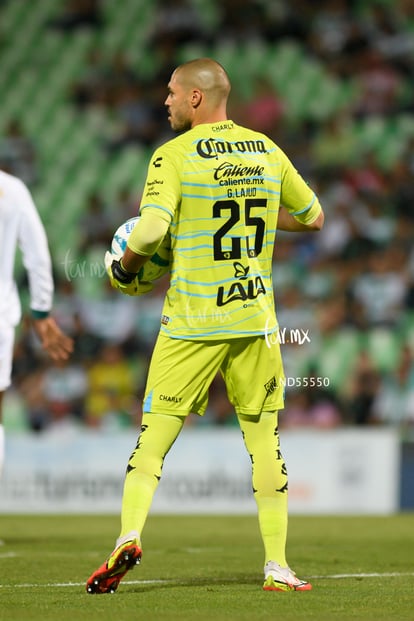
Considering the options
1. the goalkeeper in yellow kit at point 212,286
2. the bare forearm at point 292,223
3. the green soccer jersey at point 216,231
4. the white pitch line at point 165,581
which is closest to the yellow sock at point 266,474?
the goalkeeper in yellow kit at point 212,286

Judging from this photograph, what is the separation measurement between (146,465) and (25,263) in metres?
2.33

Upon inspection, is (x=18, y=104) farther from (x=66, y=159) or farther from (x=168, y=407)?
(x=168, y=407)

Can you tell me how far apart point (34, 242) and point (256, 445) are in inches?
92.0

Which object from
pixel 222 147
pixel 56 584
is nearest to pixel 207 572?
pixel 56 584

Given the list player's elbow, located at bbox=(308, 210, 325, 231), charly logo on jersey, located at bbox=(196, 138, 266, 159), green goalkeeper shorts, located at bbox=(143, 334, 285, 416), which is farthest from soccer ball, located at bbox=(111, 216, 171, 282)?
player's elbow, located at bbox=(308, 210, 325, 231)

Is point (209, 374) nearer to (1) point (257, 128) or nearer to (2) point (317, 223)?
(2) point (317, 223)

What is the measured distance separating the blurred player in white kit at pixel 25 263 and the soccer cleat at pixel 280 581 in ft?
7.33

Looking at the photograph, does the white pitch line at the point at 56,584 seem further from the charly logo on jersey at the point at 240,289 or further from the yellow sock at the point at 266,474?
the charly logo on jersey at the point at 240,289

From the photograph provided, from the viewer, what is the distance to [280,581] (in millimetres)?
5246

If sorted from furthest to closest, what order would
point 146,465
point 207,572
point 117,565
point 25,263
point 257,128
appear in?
1. point 257,128
2. point 25,263
3. point 207,572
4. point 146,465
5. point 117,565

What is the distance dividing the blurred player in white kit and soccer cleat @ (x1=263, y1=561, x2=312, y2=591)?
224cm

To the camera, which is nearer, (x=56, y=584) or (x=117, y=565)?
(x=117, y=565)

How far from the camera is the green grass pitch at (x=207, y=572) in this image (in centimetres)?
454

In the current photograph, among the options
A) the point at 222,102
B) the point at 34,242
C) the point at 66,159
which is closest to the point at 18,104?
the point at 66,159
